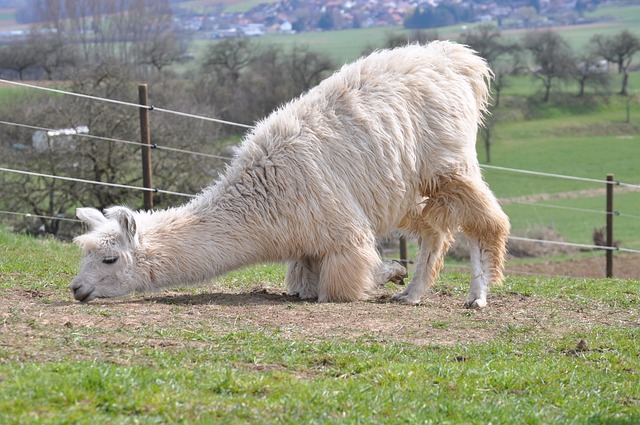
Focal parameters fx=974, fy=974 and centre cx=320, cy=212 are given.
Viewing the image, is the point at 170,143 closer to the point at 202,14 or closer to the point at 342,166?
the point at 342,166

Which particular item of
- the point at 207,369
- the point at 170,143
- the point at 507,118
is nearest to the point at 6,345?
the point at 207,369

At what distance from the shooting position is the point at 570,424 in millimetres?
4699

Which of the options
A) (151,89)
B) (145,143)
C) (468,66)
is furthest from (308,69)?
(468,66)

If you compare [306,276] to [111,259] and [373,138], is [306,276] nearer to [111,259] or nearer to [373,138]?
[373,138]

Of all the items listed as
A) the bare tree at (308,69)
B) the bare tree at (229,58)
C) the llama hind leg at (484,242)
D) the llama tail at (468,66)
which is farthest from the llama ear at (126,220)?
the bare tree at (229,58)

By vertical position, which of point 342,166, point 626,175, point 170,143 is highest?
point 342,166

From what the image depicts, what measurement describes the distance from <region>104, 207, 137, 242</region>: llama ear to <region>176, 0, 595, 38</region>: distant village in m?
120

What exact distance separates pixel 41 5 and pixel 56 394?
7549 centimetres

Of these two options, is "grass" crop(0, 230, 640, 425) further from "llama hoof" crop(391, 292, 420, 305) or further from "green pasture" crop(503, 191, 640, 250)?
"green pasture" crop(503, 191, 640, 250)

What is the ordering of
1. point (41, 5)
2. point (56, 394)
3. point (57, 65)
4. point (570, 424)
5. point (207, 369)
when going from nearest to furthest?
point (56, 394), point (570, 424), point (207, 369), point (57, 65), point (41, 5)

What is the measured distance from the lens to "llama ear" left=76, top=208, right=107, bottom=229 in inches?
307

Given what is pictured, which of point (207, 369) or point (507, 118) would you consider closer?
point (207, 369)

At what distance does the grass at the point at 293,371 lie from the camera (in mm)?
4441

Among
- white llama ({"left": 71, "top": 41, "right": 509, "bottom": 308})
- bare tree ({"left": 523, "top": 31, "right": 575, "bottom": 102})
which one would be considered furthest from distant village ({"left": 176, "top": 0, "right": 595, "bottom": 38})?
white llama ({"left": 71, "top": 41, "right": 509, "bottom": 308})
